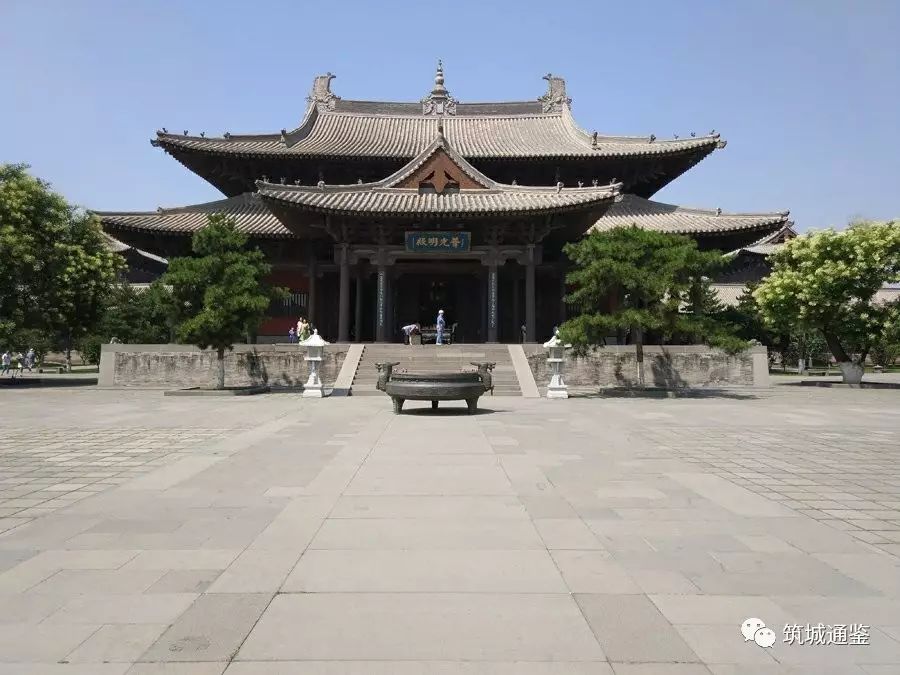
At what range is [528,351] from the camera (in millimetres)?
20609

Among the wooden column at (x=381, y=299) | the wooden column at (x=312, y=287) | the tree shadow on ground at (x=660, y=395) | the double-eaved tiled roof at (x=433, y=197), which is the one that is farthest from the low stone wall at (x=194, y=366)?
the tree shadow on ground at (x=660, y=395)

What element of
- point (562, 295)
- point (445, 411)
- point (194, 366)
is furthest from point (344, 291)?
point (445, 411)

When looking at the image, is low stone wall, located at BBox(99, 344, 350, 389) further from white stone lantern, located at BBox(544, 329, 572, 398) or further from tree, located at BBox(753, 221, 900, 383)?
tree, located at BBox(753, 221, 900, 383)

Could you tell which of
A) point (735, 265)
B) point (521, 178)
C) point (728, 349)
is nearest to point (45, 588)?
point (728, 349)

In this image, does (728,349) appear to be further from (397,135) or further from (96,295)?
(96,295)

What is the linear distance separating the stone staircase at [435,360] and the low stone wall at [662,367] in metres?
1.20

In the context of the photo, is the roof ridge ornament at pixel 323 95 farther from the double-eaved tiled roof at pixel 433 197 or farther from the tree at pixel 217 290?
the tree at pixel 217 290

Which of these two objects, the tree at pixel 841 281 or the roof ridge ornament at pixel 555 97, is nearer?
the tree at pixel 841 281

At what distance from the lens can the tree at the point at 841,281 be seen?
20859 millimetres

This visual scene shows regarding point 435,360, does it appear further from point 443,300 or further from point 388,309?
point 443,300

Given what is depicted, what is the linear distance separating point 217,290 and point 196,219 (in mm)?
9092

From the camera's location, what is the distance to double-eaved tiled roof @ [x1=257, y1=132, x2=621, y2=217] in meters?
21.2

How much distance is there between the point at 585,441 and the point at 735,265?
25586 millimetres

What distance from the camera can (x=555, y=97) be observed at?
3319cm
